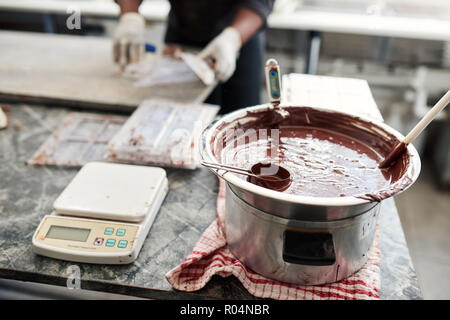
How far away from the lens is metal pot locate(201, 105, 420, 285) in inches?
34.2

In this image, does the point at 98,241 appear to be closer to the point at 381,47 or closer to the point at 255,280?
the point at 255,280

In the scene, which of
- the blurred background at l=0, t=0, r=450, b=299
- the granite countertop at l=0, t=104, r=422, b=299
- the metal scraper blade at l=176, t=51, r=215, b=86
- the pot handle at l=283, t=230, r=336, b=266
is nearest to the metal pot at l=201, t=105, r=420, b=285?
the pot handle at l=283, t=230, r=336, b=266

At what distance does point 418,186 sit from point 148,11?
3.09m

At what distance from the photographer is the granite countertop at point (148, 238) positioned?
3.44ft

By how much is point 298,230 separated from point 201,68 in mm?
1366

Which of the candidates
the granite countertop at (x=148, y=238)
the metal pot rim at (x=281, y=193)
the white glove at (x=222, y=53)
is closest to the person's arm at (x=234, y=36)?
the white glove at (x=222, y=53)

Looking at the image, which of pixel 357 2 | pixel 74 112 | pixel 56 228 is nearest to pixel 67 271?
pixel 56 228

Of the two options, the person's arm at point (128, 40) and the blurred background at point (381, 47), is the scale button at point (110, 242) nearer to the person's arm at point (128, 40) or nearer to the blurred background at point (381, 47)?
the person's arm at point (128, 40)

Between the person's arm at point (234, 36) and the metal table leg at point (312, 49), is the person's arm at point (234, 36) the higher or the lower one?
the higher one

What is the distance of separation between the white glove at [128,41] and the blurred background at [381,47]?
128 cm

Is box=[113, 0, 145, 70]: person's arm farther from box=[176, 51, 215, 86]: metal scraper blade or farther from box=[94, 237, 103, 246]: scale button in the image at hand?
box=[94, 237, 103, 246]: scale button

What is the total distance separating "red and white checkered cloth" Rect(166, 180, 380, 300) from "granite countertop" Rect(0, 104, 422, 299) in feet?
0.10

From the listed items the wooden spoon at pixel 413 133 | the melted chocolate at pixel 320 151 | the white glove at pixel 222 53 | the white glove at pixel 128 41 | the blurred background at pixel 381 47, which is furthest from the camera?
the blurred background at pixel 381 47
